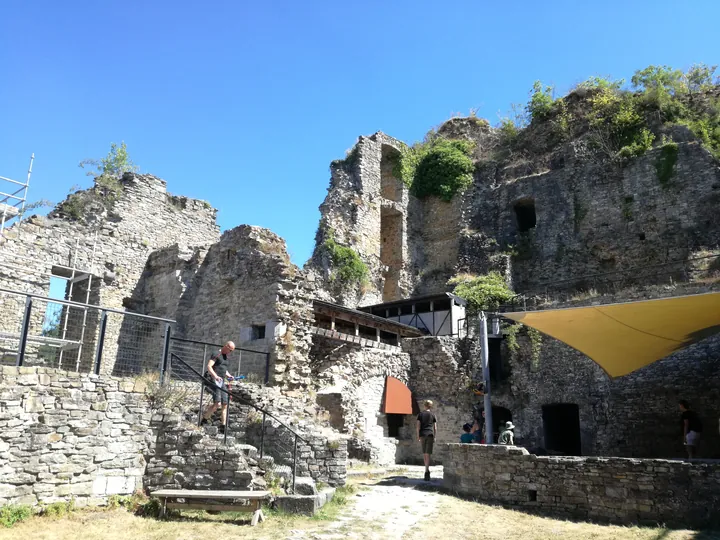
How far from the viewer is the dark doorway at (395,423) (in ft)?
55.7

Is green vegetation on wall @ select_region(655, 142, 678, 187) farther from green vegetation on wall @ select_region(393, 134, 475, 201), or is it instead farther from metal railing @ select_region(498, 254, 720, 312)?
green vegetation on wall @ select_region(393, 134, 475, 201)

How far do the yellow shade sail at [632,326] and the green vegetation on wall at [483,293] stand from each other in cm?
901

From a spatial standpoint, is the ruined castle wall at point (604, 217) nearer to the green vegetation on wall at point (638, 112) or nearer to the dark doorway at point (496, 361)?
the green vegetation on wall at point (638, 112)

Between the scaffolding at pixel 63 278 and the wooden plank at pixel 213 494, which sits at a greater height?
the scaffolding at pixel 63 278

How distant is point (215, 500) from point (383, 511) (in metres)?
2.52

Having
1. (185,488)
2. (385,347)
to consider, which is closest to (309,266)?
(385,347)

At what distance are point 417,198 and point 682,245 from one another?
535 inches

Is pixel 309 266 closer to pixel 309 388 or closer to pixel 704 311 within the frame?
pixel 309 388

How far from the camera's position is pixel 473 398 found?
17719 millimetres

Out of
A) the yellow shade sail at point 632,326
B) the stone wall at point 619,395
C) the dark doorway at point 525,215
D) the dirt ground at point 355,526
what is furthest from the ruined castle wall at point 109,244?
the dark doorway at point 525,215

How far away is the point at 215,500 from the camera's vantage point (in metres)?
7.53

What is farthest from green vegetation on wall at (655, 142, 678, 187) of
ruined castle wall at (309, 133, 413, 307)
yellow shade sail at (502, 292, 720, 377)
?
yellow shade sail at (502, 292, 720, 377)

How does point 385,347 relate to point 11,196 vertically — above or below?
below

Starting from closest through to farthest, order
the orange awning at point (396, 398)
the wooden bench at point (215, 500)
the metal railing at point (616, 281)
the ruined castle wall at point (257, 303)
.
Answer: the wooden bench at point (215, 500) → the ruined castle wall at point (257, 303) → the orange awning at point (396, 398) → the metal railing at point (616, 281)
